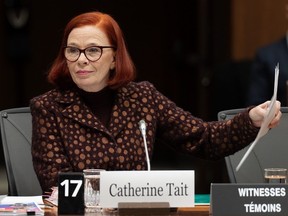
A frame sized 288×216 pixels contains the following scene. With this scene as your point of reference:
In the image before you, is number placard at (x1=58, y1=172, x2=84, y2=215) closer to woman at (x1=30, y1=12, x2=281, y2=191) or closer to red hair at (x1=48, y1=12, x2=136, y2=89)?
woman at (x1=30, y1=12, x2=281, y2=191)

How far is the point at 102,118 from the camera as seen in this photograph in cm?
445

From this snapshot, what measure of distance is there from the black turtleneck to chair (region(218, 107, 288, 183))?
551mm

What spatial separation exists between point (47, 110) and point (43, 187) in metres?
0.31

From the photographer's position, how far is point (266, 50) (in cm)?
667

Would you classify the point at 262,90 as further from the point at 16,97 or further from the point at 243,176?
the point at 16,97

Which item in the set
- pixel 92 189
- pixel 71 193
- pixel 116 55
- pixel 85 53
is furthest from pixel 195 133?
pixel 71 193

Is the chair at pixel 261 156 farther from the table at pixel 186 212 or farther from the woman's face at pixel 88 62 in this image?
the table at pixel 186 212

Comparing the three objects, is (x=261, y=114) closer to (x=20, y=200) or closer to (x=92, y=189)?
(x=92, y=189)

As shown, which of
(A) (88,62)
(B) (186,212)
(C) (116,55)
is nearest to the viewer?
(B) (186,212)

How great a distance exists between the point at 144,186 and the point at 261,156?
3.74ft

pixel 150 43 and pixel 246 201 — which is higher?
pixel 150 43

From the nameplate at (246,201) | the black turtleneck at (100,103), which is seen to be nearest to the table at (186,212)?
the nameplate at (246,201)

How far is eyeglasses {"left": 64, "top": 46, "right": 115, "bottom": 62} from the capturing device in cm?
432

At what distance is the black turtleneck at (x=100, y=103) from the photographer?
14.6ft
